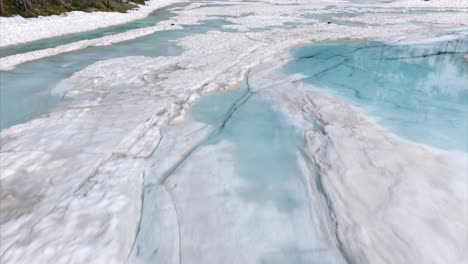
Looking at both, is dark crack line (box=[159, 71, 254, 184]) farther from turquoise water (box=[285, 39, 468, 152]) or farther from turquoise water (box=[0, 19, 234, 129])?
turquoise water (box=[0, 19, 234, 129])

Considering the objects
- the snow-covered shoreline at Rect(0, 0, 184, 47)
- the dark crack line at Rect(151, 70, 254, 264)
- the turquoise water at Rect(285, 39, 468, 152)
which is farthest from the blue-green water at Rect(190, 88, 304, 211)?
the snow-covered shoreline at Rect(0, 0, 184, 47)

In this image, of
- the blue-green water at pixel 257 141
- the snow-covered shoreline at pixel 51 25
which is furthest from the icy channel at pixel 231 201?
the snow-covered shoreline at pixel 51 25

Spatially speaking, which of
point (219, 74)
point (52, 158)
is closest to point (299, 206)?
point (52, 158)

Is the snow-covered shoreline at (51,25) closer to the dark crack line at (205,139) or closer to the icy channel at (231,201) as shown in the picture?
the dark crack line at (205,139)

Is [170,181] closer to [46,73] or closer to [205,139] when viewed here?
[205,139]

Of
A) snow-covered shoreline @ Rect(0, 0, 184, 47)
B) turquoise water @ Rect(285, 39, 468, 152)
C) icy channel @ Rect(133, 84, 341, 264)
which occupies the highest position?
snow-covered shoreline @ Rect(0, 0, 184, 47)
